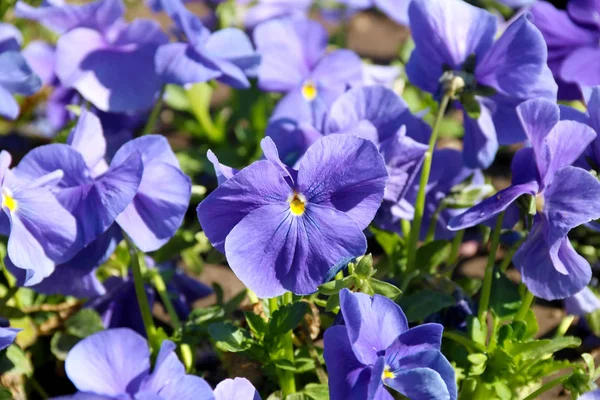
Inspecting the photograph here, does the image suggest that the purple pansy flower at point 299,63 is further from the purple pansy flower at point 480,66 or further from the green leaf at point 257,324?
the green leaf at point 257,324

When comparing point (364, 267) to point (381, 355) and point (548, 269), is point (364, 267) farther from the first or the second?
point (548, 269)

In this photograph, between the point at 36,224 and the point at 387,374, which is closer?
the point at 387,374

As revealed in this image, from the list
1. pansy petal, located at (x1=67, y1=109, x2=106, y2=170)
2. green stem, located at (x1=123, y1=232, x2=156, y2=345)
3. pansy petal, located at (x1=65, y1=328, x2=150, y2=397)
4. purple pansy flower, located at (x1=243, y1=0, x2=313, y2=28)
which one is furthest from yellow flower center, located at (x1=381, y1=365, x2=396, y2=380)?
purple pansy flower, located at (x1=243, y1=0, x2=313, y2=28)

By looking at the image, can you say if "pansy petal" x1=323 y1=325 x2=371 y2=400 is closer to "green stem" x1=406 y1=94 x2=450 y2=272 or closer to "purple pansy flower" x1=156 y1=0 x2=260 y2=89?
"green stem" x1=406 y1=94 x2=450 y2=272

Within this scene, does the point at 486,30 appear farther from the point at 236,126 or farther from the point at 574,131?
the point at 236,126

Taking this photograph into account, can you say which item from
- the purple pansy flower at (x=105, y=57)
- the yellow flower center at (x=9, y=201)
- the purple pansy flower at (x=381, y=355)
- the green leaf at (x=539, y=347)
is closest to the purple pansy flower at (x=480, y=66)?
the green leaf at (x=539, y=347)

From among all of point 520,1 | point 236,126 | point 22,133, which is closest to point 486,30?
point 520,1

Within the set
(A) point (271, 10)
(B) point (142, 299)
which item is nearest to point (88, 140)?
(B) point (142, 299)
